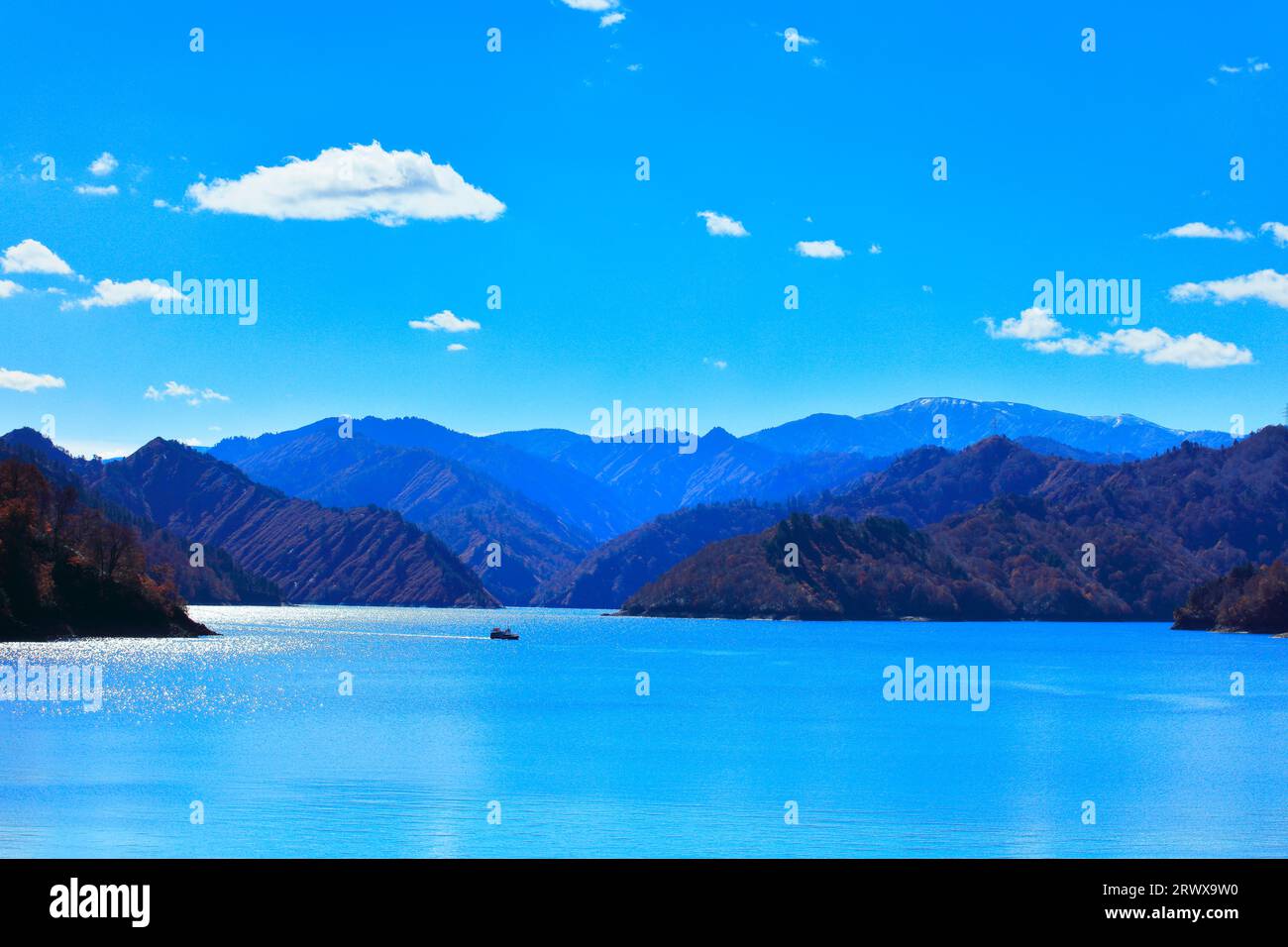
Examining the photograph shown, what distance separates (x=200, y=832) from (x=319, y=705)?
62.5 metres

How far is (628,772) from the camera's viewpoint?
74.3 m

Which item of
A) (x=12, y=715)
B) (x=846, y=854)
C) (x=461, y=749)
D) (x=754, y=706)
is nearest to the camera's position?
(x=846, y=854)

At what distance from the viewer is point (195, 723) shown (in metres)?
96.1

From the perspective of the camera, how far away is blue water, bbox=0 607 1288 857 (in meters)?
51.5

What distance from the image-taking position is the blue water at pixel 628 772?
2028 inches

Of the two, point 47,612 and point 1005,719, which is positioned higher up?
point 47,612

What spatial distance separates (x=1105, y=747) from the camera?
295 feet
